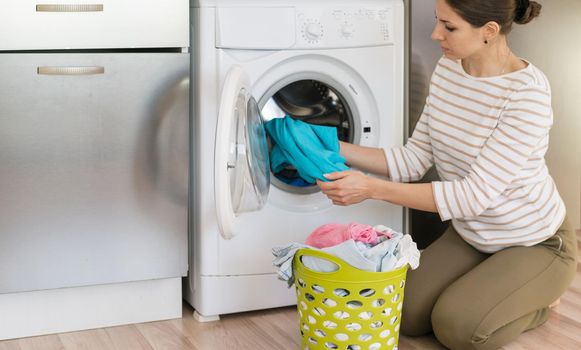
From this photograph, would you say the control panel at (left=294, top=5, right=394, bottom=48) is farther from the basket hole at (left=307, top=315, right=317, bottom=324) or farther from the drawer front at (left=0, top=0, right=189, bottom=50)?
the basket hole at (left=307, top=315, right=317, bottom=324)

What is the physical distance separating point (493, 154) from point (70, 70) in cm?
103

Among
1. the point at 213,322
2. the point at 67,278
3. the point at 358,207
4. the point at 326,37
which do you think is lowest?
the point at 213,322

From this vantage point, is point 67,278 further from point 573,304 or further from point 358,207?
point 573,304

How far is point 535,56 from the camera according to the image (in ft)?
9.80

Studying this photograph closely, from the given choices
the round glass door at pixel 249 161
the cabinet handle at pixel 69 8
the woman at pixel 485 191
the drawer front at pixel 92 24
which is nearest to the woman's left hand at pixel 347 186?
the woman at pixel 485 191

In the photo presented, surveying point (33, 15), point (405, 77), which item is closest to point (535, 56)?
point (405, 77)

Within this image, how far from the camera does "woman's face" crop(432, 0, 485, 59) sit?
6.48ft

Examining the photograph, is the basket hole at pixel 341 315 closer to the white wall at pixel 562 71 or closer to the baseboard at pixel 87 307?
the baseboard at pixel 87 307

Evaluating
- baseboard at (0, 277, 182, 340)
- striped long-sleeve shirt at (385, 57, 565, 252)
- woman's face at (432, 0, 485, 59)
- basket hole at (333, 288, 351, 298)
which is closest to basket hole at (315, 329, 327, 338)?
basket hole at (333, 288, 351, 298)

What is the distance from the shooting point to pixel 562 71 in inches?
122

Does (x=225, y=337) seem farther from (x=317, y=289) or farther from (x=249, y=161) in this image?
(x=249, y=161)

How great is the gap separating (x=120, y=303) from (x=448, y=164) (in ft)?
3.09

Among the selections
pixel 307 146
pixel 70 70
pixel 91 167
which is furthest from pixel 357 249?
pixel 70 70

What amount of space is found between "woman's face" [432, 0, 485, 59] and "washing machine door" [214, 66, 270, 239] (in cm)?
48
